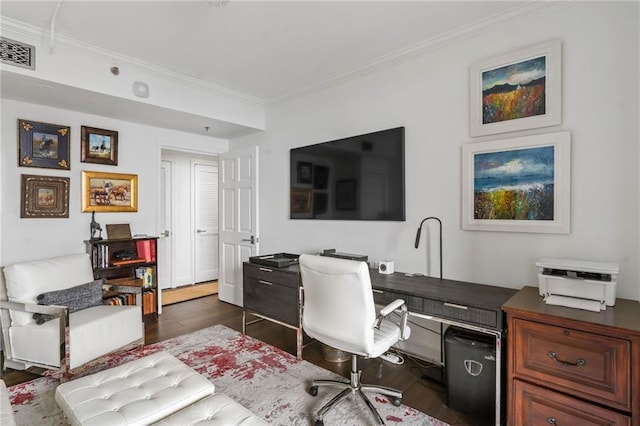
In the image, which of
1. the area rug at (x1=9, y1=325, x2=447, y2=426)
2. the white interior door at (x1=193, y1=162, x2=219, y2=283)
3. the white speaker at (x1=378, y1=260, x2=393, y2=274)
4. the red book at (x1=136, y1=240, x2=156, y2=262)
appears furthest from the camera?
the white interior door at (x1=193, y1=162, x2=219, y2=283)

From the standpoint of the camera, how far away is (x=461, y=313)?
6.38ft

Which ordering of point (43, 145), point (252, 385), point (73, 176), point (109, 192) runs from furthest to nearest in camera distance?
point (109, 192) → point (73, 176) → point (43, 145) → point (252, 385)

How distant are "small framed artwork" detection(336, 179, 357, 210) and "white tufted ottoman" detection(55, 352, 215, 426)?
1996 mm

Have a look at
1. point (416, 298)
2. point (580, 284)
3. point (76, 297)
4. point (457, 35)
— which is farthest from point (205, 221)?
point (580, 284)

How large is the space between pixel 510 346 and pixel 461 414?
2.09 ft

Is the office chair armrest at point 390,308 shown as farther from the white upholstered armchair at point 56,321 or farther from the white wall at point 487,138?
the white upholstered armchair at point 56,321

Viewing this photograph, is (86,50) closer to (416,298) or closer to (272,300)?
(272,300)

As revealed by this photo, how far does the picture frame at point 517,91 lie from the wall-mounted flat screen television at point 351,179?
65 cm

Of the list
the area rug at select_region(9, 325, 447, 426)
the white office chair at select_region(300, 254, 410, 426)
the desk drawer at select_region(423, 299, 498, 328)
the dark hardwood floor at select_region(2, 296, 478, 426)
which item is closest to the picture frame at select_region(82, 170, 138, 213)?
the dark hardwood floor at select_region(2, 296, 478, 426)

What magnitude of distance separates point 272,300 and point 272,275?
23 cm

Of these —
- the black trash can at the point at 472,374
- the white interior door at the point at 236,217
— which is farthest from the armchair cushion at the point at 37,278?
the black trash can at the point at 472,374

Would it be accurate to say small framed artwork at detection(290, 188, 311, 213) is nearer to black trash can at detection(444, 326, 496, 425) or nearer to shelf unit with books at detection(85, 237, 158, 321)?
shelf unit with books at detection(85, 237, 158, 321)

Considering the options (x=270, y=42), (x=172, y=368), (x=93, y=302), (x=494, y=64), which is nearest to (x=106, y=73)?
(x=270, y=42)

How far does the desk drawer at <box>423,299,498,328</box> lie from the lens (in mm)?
1827
